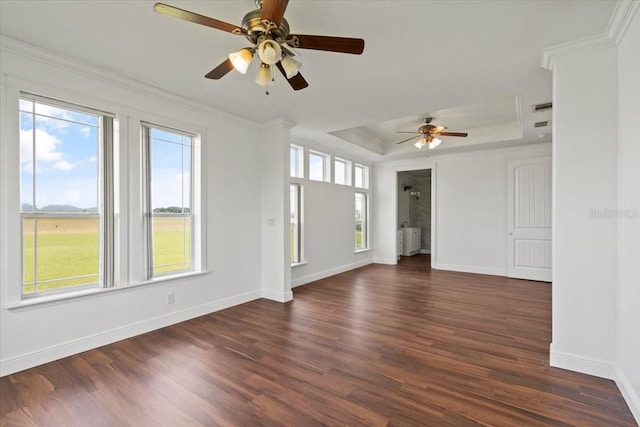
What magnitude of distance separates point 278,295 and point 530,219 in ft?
17.1

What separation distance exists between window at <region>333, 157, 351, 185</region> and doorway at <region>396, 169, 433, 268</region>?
2.75 metres

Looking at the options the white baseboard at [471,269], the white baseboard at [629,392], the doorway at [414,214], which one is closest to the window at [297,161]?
the white baseboard at [471,269]

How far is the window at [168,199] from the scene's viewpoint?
3.46 m

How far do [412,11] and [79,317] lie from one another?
3963 millimetres

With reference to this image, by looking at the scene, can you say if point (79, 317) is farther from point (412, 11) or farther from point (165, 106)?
point (412, 11)

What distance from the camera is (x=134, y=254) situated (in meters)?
3.30

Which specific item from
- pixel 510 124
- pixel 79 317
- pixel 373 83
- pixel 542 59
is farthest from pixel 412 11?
pixel 510 124

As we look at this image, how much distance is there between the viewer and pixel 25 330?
2.56 m

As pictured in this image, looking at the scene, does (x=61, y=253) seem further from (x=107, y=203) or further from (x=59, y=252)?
(x=107, y=203)

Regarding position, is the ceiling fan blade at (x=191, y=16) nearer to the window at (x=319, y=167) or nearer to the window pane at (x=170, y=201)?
the window pane at (x=170, y=201)

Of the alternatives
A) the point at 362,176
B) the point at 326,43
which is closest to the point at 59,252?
the point at 326,43

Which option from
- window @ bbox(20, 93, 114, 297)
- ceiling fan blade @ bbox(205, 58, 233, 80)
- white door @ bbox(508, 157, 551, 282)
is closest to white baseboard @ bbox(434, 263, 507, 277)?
white door @ bbox(508, 157, 551, 282)

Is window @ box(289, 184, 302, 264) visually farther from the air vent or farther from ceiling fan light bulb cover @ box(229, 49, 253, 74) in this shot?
the air vent

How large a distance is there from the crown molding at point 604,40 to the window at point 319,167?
397 cm
